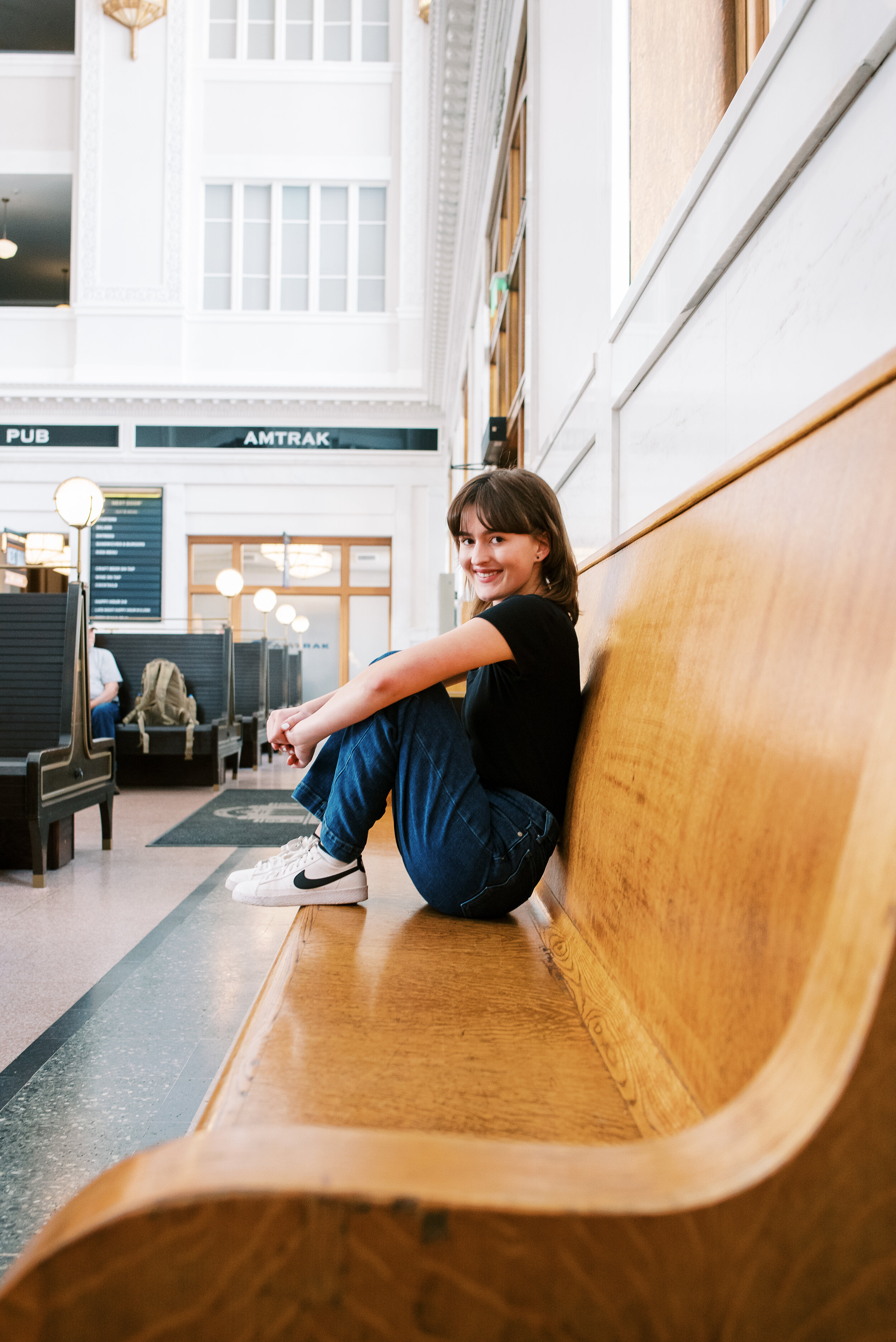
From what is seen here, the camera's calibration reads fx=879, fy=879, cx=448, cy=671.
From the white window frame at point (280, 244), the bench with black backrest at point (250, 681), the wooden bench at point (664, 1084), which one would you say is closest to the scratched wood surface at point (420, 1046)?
the wooden bench at point (664, 1084)

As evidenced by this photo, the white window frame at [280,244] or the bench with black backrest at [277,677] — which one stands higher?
the white window frame at [280,244]

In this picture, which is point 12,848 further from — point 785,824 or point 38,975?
point 785,824

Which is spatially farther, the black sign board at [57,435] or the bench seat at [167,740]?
the black sign board at [57,435]

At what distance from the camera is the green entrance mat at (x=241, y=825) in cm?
429

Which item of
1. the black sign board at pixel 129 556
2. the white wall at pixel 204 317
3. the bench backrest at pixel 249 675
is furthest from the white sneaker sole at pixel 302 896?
the black sign board at pixel 129 556

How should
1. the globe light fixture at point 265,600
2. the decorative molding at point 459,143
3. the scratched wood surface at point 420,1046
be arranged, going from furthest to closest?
the globe light fixture at point 265,600 → the decorative molding at point 459,143 → the scratched wood surface at point 420,1046

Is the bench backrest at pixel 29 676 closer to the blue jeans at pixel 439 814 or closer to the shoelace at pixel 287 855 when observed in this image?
the shoelace at pixel 287 855

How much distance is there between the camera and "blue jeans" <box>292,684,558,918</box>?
138 cm

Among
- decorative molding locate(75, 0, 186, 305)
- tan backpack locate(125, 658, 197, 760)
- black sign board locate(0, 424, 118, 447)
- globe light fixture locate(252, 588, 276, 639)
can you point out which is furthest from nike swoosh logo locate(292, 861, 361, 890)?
decorative molding locate(75, 0, 186, 305)

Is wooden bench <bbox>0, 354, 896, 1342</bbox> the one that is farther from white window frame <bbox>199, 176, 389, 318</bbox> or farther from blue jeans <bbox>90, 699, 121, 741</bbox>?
white window frame <bbox>199, 176, 389, 318</bbox>

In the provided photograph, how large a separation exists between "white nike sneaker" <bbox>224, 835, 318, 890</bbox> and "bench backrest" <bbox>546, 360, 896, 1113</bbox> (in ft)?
1.97

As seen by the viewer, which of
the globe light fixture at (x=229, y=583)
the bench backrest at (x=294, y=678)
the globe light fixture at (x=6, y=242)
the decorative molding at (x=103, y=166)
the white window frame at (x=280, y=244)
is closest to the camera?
the globe light fixture at (x=229, y=583)

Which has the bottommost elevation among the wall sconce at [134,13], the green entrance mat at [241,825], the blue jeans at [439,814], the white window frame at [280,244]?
the green entrance mat at [241,825]

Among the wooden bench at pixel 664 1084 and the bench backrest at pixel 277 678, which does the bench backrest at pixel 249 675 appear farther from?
the wooden bench at pixel 664 1084
